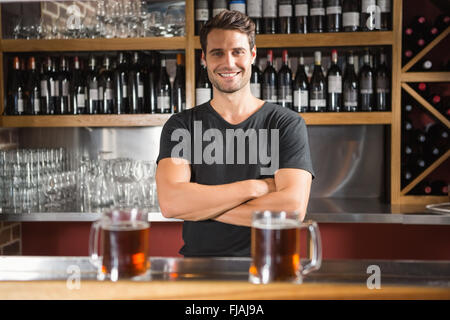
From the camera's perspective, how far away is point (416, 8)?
2834mm

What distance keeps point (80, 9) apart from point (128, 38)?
508mm

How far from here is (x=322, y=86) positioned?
108 inches

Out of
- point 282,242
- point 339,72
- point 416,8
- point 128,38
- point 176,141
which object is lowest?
point 282,242

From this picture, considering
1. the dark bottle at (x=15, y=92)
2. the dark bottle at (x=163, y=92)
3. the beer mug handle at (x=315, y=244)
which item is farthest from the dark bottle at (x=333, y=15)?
the beer mug handle at (x=315, y=244)

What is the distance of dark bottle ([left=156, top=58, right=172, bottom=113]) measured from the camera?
2.70 metres

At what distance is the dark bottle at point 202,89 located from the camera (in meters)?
2.64

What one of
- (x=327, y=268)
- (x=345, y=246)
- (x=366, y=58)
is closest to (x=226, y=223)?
(x=327, y=268)

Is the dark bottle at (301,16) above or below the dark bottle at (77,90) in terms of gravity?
above

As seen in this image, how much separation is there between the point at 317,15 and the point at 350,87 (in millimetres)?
417

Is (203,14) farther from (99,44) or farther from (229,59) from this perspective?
(229,59)

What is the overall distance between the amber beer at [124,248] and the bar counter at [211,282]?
0.23ft

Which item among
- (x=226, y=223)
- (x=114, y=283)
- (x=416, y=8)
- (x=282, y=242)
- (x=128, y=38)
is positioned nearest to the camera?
(x=282, y=242)

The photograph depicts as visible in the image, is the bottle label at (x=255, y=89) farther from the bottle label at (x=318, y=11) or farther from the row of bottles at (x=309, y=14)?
the bottle label at (x=318, y=11)

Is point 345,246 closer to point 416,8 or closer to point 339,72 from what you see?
point 339,72
